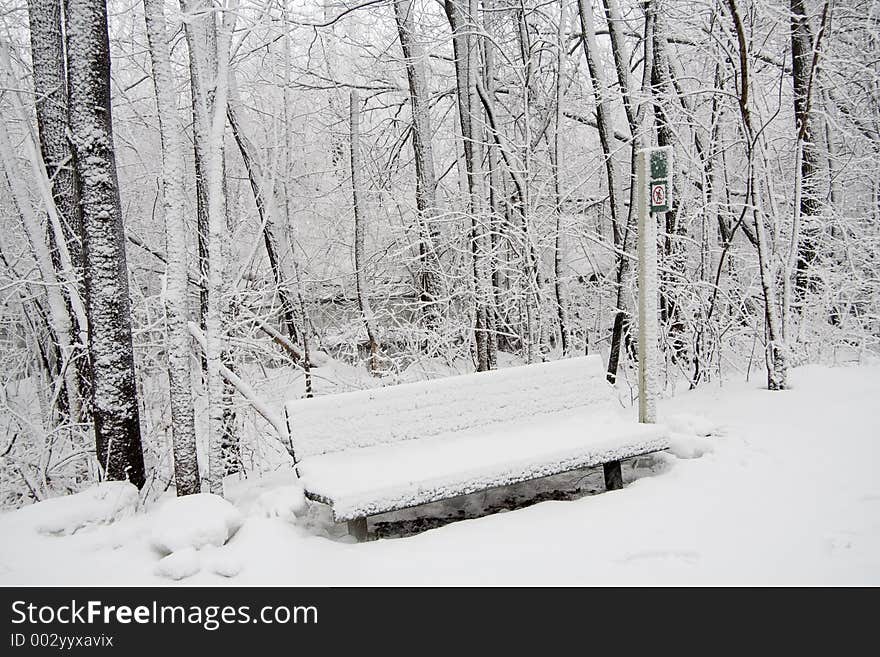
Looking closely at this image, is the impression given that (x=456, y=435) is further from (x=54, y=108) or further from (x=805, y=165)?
(x=805, y=165)

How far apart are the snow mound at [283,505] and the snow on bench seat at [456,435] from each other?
0.25 meters

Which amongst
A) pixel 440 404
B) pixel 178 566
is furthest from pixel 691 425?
pixel 178 566

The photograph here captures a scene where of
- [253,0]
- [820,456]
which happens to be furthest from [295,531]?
[253,0]

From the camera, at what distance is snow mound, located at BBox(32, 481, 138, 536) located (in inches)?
143

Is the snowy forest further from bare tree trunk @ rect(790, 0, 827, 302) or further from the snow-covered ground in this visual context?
the snow-covered ground

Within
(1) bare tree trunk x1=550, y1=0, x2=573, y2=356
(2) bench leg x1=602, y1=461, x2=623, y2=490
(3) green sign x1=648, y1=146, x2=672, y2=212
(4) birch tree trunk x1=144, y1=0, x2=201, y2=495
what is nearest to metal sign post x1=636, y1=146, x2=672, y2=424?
(3) green sign x1=648, y1=146, x2=672, y2=212

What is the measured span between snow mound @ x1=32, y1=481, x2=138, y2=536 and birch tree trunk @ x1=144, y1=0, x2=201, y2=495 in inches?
24.0

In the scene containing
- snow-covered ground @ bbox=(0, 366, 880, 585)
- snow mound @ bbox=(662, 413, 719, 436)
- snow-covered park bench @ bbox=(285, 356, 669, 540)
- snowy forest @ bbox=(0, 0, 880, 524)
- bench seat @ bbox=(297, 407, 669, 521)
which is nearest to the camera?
snow-covered ground @ bbox=(0, 366, 880, 585)

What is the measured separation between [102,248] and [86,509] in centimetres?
198

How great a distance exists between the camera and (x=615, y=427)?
166 inches

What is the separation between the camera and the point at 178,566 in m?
3.02

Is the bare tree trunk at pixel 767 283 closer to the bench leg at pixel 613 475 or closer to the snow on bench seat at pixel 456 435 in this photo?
the snow on bench seat at pixel 456 435

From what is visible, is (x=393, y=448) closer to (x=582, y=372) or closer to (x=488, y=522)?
(x=488, y=522)
